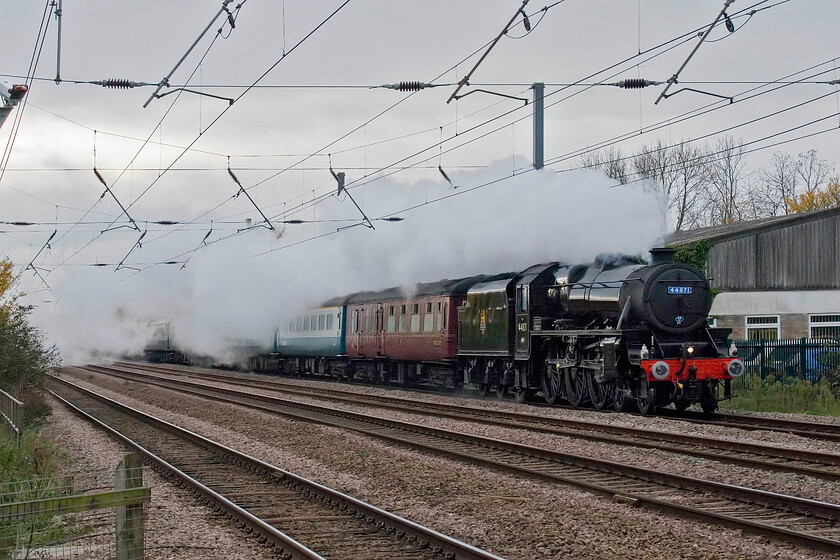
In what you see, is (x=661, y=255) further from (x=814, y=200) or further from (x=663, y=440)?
(x=814, y=200)

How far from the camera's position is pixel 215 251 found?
159 ft

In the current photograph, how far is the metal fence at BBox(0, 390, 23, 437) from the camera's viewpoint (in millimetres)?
15484

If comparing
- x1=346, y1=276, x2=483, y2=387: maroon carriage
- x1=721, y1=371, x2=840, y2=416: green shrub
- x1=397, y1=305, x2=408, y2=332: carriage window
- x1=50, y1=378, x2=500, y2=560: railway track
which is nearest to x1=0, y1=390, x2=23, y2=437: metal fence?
x1=50, y1=378, x2=500, y2=560: railway track

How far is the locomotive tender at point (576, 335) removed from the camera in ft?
57.5

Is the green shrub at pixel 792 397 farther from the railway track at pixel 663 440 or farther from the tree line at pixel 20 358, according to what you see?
the tree line at pixel 20 358

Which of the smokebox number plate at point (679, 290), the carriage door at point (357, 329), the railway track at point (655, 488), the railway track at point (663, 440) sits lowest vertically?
the railway track at point (655, 488)

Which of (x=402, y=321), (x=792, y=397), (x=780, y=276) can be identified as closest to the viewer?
(x=792, y=397)

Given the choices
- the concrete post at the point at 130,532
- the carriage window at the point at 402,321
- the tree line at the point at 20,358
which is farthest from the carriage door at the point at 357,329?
the concrete post at the point at 130,532

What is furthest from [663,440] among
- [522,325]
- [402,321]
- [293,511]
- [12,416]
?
[402,321]

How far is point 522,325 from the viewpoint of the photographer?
2139 cm

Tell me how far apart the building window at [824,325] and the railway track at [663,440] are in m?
16.5

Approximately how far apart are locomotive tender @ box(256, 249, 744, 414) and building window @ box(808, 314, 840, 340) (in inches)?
Result: 464

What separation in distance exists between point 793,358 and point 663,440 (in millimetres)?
12078

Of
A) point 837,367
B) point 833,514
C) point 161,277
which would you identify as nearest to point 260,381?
point 837,367
